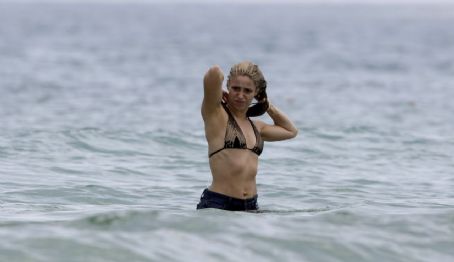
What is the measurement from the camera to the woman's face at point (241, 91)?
950 centimetres

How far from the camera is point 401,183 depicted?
46.6ft

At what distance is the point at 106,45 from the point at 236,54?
418 inches

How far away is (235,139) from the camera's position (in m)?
9.62

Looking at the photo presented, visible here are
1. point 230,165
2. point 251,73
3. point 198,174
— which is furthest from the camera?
point 198,174

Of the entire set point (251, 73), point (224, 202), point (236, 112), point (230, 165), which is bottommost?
point (224, 202)

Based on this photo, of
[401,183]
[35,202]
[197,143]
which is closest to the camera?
[35,202]

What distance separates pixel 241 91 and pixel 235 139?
1.41 ft

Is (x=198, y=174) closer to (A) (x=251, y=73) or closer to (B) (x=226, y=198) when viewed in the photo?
(B) (x=226, y=198)

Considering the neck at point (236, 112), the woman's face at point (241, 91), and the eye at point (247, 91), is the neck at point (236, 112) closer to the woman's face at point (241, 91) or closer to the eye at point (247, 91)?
the woman's face at point (241, 91)

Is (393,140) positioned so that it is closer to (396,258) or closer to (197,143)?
(197,143)

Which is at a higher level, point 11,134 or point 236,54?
point 236,54

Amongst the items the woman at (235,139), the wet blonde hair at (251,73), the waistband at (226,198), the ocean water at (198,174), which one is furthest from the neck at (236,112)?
the ocean water at (198,174)

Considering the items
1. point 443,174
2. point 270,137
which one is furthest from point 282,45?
point 270,137

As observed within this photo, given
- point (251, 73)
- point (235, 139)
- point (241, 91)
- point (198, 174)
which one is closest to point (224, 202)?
point (235, 139)
